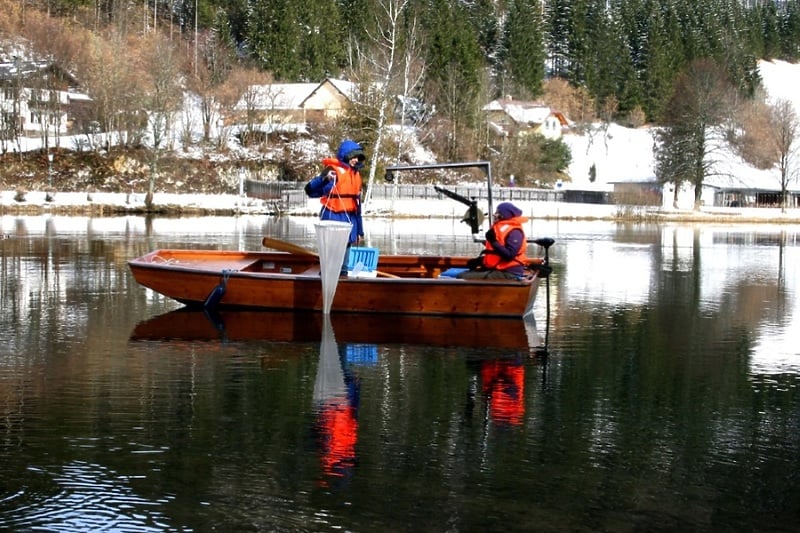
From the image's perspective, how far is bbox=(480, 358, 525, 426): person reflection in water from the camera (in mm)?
9875

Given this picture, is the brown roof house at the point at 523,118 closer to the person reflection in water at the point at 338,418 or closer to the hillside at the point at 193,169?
the hillside at the point at 193,169

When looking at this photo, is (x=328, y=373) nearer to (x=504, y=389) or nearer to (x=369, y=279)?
(x=504, y=389)

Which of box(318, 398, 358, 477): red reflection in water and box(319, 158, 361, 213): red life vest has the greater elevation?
box(319, 158, 361, 213): red life vest

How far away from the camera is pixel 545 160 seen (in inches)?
3620

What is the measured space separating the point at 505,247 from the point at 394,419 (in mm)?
6739

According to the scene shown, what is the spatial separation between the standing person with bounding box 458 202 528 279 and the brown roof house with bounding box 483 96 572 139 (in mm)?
75497

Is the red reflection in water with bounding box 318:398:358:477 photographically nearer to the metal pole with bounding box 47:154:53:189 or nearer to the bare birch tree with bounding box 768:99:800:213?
the metal pole with bounding box 47:154:53:189

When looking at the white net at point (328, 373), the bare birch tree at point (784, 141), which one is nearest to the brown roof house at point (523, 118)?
the bare birch tree at point (784, 141)

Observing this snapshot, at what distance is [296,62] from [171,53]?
104 feet

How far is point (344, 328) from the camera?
49.8 feet

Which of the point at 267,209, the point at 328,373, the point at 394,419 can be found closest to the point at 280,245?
the point at 328,373

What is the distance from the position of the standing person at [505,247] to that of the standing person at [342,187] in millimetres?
2251

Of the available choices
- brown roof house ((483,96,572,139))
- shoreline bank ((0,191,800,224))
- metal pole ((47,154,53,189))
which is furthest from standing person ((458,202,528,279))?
brown roof house ((483,96,572,139))

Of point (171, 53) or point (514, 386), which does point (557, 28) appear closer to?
point (171, 53)
